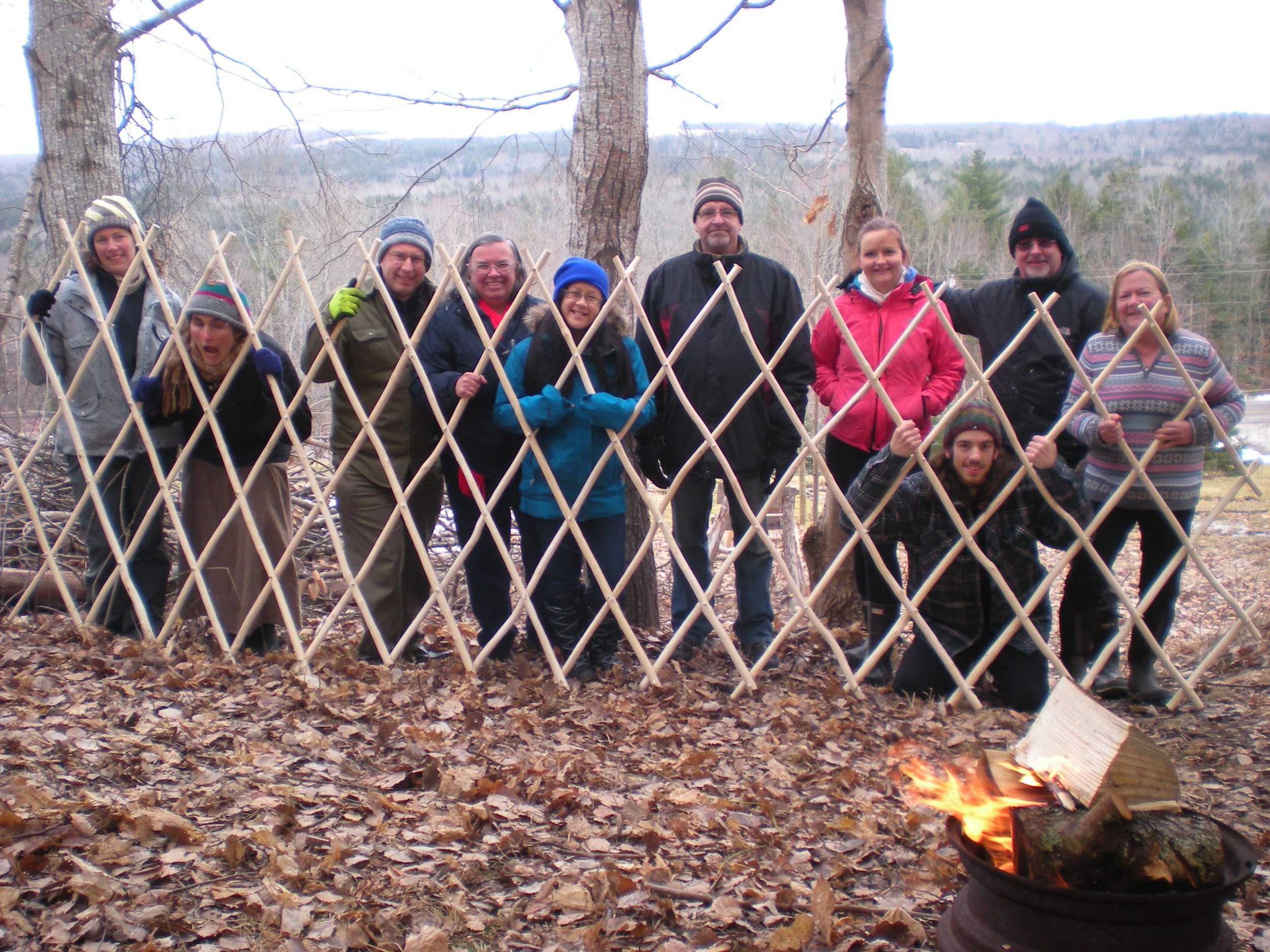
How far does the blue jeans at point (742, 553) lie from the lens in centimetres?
322

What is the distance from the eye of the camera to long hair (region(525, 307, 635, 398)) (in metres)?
3.08

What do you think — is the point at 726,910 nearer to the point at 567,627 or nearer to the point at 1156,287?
the point at 567,627

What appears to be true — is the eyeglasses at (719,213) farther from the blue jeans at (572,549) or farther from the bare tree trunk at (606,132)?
the blue jeans at (572,549)

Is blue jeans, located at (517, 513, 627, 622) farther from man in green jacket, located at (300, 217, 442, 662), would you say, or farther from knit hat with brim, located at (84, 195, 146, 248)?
knit hat with brim, located at (84, 195, 146, 248)

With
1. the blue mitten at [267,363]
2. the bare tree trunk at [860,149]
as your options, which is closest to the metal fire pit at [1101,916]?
the bare tree trunk at [860,149]

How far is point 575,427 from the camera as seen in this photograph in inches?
123

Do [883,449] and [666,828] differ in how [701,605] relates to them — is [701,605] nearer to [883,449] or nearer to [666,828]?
[883,449]

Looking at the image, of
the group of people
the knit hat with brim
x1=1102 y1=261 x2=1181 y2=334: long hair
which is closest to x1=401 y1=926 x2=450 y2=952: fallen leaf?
the group of people

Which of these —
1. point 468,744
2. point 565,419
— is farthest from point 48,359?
point 468,744

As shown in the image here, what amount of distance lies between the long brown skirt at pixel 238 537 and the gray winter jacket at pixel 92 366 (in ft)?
0.72

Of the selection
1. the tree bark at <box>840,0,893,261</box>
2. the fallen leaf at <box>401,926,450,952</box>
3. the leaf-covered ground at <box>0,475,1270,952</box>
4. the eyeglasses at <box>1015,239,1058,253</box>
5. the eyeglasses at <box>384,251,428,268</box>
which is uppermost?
the tree bark at <box>840,0,893,261</box>

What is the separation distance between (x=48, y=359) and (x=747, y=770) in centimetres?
292

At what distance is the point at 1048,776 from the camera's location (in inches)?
61.0

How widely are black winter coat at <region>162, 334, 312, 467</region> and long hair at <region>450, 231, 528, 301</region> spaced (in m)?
0.70
